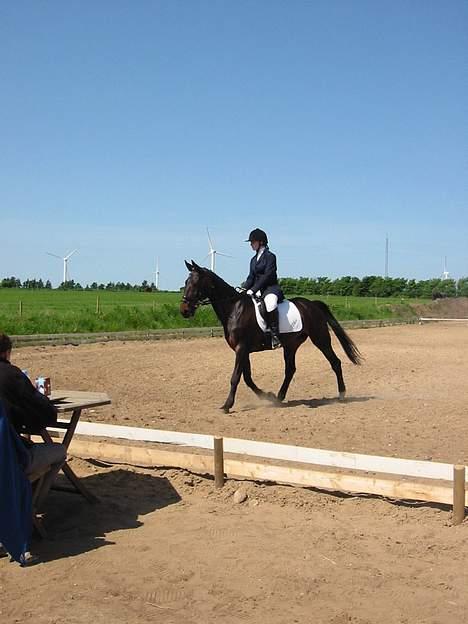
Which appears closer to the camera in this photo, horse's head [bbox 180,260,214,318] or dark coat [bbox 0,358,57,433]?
dark coat [bbox 0,358,57,433]

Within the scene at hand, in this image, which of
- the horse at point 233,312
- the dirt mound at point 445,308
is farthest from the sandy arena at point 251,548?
the dirt mound at point 445,308

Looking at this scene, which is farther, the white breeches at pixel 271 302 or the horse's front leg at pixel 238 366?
the white breeches at pixel 271 302

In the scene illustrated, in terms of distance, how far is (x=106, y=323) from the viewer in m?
26.4

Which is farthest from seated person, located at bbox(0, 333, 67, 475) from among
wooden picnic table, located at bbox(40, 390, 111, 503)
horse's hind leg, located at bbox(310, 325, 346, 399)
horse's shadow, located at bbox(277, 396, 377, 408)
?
horse's hind leg, located at bbox(310, 325, 346, 399)

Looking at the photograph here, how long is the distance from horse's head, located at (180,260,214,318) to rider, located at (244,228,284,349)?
0.70 metres

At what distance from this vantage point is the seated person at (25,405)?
198 inches

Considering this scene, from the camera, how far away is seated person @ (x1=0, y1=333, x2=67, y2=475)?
5027mm

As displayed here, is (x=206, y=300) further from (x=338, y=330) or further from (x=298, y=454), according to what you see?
(x=298, y=454)

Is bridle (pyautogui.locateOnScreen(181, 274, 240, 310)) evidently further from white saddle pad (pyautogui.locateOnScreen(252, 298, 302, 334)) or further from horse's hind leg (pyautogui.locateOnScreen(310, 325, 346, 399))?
horse's hind leg (pyautogui.locateOnScreen(310, 325, 346, 399))

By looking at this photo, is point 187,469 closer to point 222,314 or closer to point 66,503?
point 66,503

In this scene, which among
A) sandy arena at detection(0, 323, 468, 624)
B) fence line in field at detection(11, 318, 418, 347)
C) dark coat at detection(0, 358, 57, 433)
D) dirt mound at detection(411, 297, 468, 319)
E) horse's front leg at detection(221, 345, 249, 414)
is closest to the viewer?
sandy arena at detection(0, 323, 468, 624)

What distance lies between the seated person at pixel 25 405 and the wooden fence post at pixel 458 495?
115 inches

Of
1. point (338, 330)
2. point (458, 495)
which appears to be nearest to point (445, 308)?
point (338, 330)

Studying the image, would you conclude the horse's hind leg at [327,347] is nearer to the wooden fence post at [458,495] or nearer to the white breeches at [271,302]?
the white breeches at [271,302]
